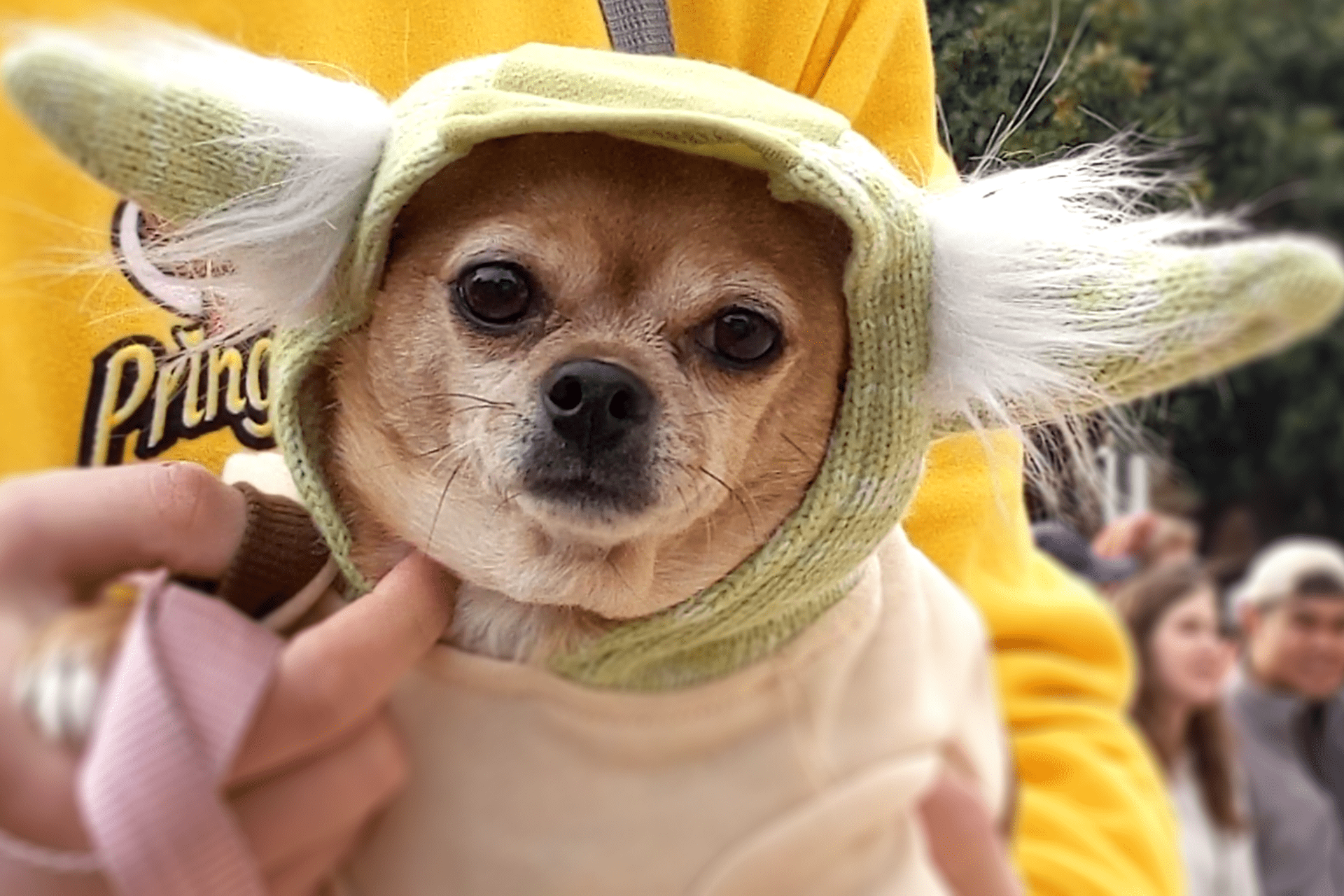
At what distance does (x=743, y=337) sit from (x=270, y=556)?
145mm

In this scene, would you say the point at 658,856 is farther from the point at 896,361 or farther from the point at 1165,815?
the point at 1165,815

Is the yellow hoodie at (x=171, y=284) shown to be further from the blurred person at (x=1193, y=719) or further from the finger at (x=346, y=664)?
the blurred person at (x=1193, y=719)

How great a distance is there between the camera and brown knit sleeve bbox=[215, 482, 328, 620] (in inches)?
11.7

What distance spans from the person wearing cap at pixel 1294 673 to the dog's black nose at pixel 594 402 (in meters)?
1.58

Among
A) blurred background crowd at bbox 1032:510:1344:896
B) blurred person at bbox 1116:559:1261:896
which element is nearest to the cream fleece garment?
blurred background crowd at bbox 1032:510:1344:896

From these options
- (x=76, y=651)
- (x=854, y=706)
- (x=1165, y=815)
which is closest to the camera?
(x=76, y=651)

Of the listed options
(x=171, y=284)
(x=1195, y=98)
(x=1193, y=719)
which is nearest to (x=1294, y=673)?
(x=1193, y=719)

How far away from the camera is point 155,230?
0.94 feet

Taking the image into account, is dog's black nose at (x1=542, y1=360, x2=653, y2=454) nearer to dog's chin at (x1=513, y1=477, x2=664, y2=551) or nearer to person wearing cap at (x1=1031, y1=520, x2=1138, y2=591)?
dog's chin at (x1=513, y1=477, x2=664, y2=551)

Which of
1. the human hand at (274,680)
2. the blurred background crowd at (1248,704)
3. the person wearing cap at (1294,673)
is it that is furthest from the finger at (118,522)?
the person wearing cap at (1294,673)

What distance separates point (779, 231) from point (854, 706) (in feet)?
0.71

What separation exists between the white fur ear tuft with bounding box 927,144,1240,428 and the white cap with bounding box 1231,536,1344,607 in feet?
5.04

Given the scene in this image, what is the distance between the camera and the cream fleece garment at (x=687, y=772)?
0.39 m

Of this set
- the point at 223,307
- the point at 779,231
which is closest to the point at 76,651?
the point at 223,307
